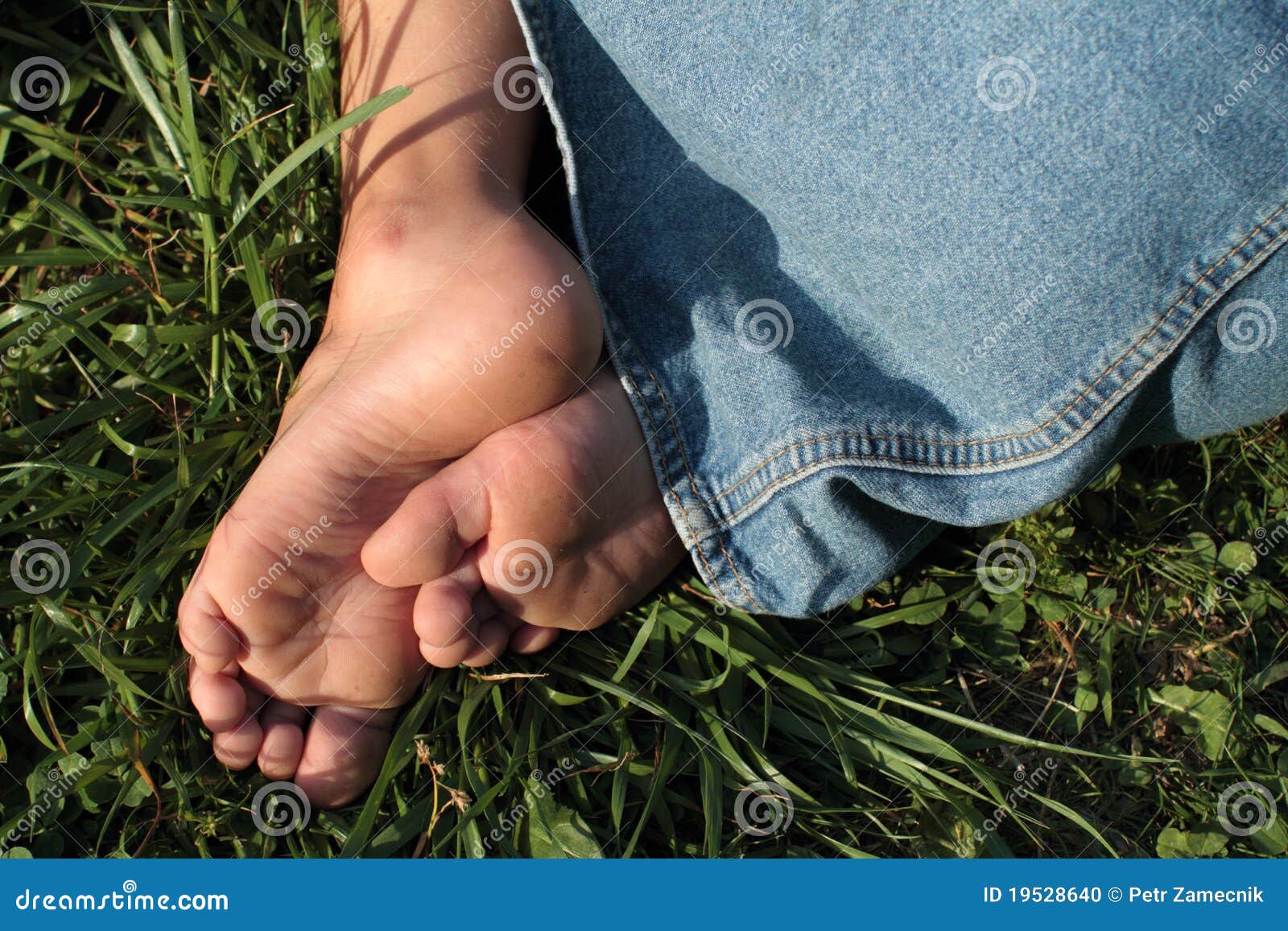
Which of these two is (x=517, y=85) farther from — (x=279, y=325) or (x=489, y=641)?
(x=489, y=641)

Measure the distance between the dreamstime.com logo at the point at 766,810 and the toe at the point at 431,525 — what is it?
51cm

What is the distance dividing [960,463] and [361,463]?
686mm

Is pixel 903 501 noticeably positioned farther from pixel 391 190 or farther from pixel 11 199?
pixel 11 199

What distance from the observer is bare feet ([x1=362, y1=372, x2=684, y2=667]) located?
3.60 ft

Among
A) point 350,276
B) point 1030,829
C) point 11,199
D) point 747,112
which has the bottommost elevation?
point 1030,829

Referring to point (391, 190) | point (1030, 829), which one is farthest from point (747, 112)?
point (1030, 829)

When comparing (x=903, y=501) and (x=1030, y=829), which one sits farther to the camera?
(x=1030, y=829)

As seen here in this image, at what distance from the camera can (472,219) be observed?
1.15 meters

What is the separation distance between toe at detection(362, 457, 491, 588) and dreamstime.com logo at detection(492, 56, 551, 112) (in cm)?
47

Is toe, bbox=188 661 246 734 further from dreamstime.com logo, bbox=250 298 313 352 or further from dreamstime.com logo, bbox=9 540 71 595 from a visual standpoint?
dreamstime.com logo, bbox=250 298 313 352

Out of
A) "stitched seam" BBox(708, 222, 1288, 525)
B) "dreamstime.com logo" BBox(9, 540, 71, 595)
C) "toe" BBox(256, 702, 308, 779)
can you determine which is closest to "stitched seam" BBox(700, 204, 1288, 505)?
"stitched seam" BBox(708, 222, 1288, 525)

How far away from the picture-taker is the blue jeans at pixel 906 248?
3.09 ft

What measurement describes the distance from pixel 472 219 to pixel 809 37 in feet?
1.37

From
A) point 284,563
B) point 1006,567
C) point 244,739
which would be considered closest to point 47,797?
point 244,739
